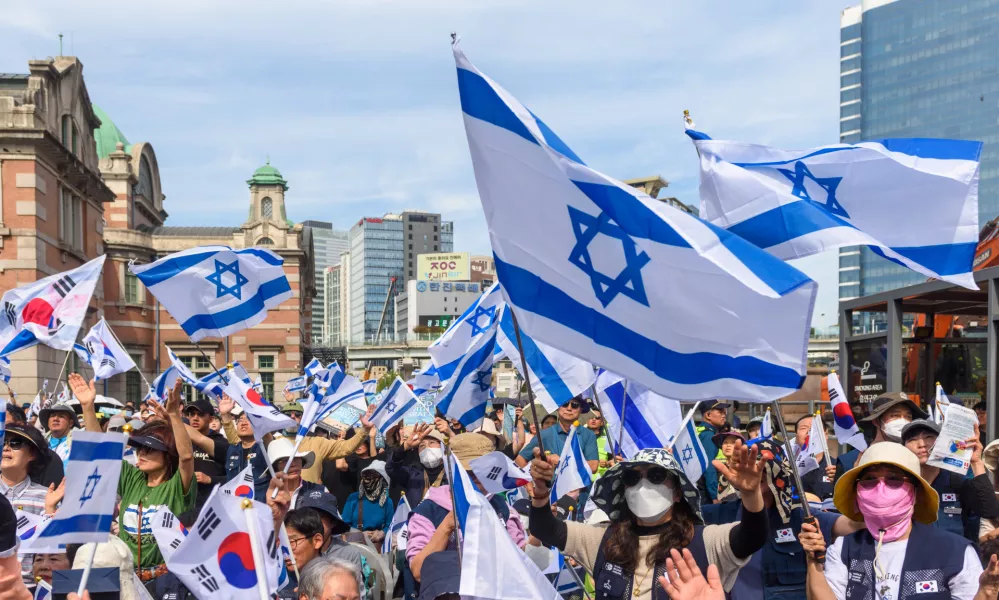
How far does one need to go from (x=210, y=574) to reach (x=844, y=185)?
15.1 feet

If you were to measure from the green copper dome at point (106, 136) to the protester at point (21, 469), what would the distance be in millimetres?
61106

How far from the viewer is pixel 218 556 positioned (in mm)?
4113

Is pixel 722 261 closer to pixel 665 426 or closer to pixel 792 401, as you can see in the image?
pixel 665 426

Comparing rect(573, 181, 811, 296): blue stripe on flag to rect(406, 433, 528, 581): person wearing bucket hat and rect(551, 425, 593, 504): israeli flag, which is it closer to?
rect(406, 433, 528, 581): person wearing bucket hat

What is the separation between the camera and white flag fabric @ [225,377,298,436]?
756cm

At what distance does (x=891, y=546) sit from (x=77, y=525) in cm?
310

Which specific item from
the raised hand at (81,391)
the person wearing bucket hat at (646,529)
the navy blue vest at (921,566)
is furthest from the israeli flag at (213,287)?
the navy blue vest at (921,566)

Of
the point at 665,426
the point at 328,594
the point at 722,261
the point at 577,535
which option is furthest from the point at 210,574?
the point at 665,426

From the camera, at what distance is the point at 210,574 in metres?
4.11

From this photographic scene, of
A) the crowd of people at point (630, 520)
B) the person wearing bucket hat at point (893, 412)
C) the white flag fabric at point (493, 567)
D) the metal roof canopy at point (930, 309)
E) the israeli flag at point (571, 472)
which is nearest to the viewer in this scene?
the white flag fabric at point (493, 567)

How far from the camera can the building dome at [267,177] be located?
72.3 metres

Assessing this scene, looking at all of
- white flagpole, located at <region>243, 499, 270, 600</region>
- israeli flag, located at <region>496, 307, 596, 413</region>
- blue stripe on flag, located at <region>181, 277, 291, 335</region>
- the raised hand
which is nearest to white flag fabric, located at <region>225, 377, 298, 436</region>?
the raised hand

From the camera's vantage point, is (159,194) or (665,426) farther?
(159,194)

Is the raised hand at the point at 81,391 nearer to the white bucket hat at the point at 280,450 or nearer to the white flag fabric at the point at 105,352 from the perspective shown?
the white bucket hat at the point at 280,450
